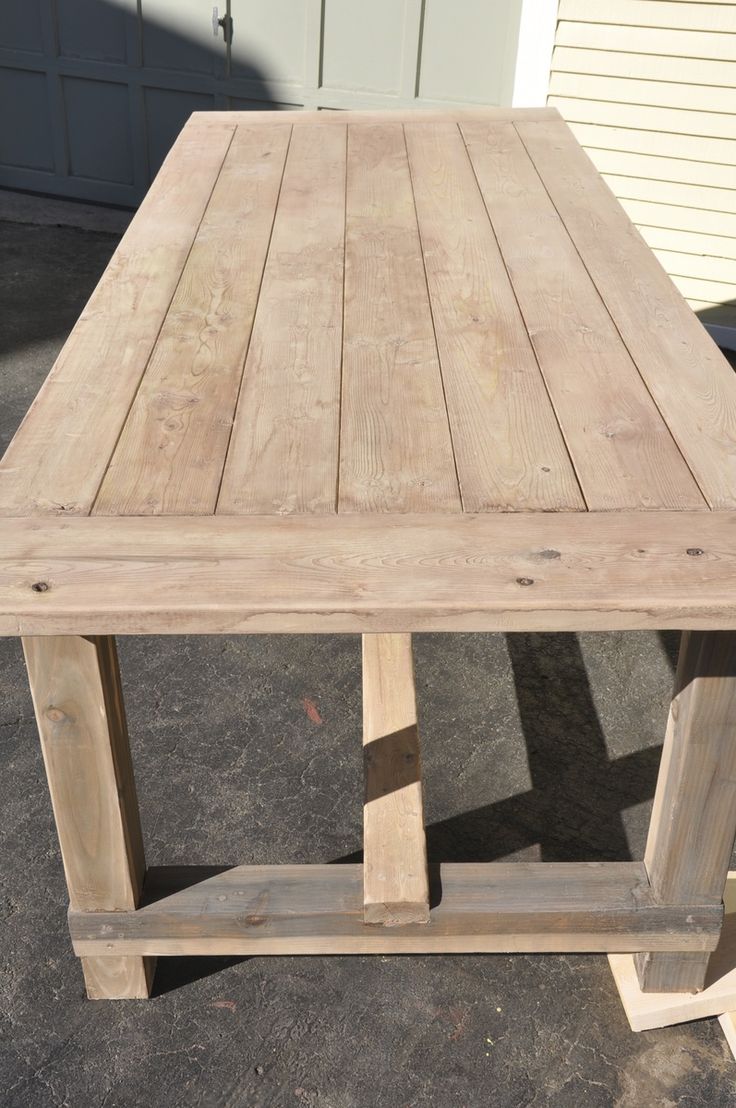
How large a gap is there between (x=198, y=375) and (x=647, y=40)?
3112mm

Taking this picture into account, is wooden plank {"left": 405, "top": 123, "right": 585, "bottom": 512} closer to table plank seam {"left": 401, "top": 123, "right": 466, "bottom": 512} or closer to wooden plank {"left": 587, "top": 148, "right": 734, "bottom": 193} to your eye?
table plank seam {"left": 401, "top": 123, "right": 466, "bottom": 512}

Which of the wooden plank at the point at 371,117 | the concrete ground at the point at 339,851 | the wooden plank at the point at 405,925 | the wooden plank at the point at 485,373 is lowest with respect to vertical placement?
the concrete ground at the point at 339,851

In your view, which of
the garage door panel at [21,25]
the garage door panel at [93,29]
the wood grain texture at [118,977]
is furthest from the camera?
the garage door panel at [21,25]

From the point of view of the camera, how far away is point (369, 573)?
1.38 meters

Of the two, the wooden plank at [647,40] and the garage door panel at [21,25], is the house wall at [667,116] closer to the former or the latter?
the wooden plank at [647,40]

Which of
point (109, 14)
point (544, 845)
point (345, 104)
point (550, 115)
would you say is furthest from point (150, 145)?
point (544, 845)

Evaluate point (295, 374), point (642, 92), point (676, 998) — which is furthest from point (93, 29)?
point (676, 998)

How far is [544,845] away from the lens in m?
2.28

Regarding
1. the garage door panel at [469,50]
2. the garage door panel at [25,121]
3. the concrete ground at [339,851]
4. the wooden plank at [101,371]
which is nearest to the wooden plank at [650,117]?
the garage door panel at [469,50]

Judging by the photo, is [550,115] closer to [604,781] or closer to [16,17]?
[604,781]

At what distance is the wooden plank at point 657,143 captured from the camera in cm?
420

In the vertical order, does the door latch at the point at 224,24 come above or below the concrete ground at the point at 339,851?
above

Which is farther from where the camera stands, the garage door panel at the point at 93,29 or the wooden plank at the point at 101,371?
the garage door panel at the point at 93,29

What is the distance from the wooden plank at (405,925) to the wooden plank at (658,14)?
3.39 m
